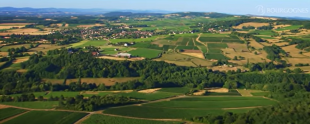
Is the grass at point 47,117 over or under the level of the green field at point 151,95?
over

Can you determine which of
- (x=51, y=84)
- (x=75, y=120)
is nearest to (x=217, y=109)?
(x=75, y=120)

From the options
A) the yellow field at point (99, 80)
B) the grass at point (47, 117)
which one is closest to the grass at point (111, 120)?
the grass at point (47, 117)

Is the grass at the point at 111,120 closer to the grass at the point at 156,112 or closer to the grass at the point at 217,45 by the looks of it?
the grass at the point at 156,112

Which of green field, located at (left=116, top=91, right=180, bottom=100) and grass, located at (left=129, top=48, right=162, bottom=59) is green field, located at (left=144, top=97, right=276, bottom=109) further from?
grass, located at (left=129, top=48, right=162, bottom=59)

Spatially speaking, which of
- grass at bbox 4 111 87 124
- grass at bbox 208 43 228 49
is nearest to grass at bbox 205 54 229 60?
grass at bbox 208 43 228 49

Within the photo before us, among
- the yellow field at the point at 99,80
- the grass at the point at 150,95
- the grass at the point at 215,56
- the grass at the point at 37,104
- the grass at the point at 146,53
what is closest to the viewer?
the grass at the point at 37,104

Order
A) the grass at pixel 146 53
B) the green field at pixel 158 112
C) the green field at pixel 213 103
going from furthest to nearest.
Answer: the grass at pixel 146 53
the green field at pixel 213 103
the green field at pixel 158 112
